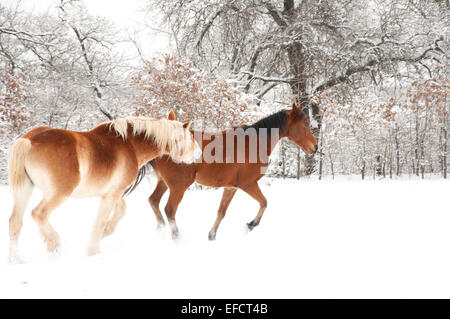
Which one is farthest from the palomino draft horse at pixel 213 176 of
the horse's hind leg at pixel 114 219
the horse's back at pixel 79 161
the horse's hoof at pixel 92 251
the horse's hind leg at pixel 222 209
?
the horse's hoof at pixel 92 251

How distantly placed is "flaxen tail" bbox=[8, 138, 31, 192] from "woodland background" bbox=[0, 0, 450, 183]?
7.42 metres

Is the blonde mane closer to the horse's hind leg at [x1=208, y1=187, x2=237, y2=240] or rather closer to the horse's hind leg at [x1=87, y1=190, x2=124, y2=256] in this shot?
the horse's hind leg at [x1=87, y1=190, x2=124, y2=256]

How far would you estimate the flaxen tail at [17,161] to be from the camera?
273cm

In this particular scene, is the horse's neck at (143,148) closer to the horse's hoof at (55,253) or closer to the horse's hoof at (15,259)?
the horse's hoof at (55,253)

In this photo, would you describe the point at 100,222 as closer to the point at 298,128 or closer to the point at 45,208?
the point at 45,208

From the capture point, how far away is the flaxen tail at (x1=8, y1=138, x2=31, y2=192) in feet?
8.97

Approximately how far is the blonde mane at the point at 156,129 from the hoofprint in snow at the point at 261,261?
117 cm

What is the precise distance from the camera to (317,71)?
39.6 feet

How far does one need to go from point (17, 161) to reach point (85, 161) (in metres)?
0.55

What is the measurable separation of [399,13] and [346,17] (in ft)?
6.48

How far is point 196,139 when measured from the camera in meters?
4.10

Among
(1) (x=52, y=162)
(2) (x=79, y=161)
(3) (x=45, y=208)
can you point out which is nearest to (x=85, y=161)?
(2) (x=79, y=161)
